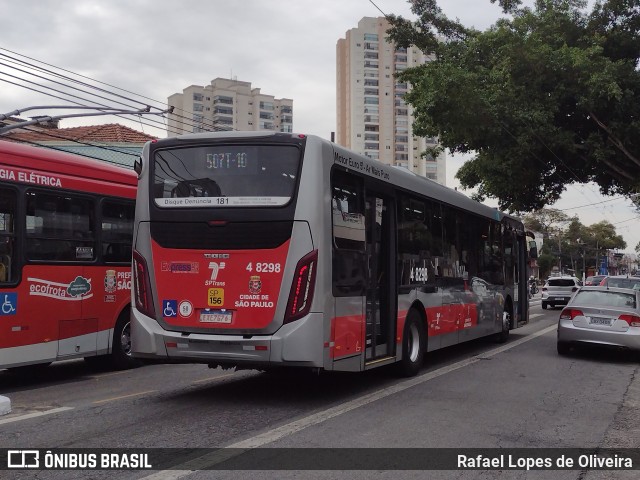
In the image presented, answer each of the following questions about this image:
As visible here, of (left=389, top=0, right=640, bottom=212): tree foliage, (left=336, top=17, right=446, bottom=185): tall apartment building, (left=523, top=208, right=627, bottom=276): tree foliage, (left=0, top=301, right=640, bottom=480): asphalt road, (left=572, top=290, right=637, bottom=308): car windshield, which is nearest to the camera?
(left=0, top=301, right=640, bottom=480): asphalt road

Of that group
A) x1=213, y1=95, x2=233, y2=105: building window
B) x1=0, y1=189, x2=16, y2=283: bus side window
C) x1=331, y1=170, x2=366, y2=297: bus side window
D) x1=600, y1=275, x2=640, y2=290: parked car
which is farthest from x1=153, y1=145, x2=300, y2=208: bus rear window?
x1=213, y1=95, x2=233, y2=105: building window

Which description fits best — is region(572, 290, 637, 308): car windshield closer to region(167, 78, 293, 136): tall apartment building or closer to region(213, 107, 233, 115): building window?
region(167, 78, 293, 136): tall apartment building

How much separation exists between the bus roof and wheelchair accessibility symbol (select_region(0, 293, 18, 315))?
5.91 ft

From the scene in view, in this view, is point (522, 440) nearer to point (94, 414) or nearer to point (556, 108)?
point (94, 414)

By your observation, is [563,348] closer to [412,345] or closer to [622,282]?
[412,345]

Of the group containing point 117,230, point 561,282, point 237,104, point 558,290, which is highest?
point 237,104

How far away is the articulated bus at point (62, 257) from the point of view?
349 inches

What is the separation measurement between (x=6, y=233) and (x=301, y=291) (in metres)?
Result: 4.42

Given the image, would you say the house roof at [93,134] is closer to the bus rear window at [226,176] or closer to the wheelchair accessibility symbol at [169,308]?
the bus rear window at [226,176]

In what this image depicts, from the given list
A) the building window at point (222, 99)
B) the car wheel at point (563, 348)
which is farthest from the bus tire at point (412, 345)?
the building window at point (222, 99)

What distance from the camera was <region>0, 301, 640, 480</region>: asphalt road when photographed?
5930mm

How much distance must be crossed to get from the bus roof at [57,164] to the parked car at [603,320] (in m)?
8.94

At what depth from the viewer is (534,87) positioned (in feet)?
75.6

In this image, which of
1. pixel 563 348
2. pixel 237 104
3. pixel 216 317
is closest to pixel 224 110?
pixel 237 104
